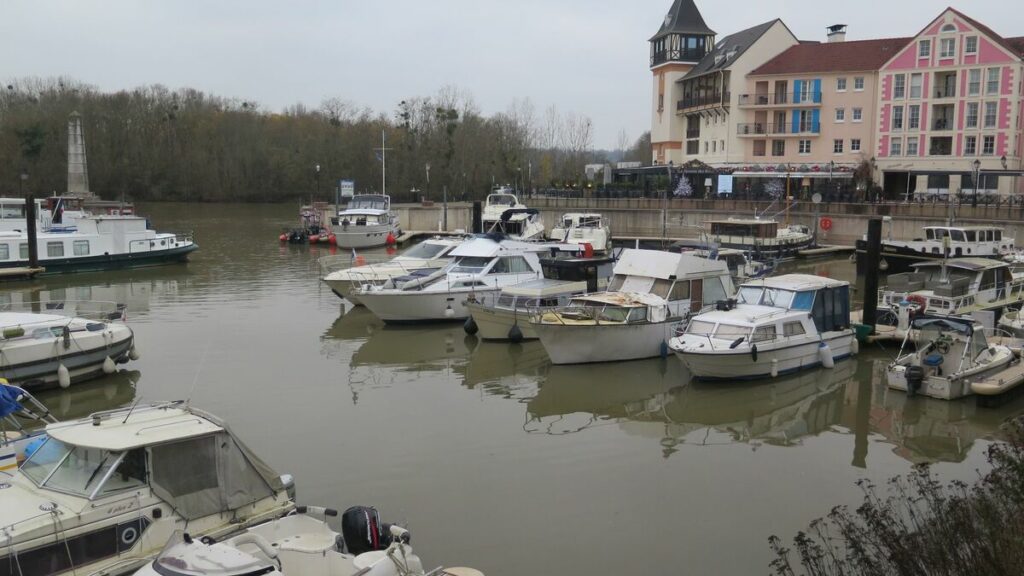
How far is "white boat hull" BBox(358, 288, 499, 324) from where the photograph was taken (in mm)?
26359

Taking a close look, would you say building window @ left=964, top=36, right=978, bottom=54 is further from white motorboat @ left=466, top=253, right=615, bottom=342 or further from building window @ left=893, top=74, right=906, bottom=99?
white motorboat @ left=466, top=253, right=615, bottom=342

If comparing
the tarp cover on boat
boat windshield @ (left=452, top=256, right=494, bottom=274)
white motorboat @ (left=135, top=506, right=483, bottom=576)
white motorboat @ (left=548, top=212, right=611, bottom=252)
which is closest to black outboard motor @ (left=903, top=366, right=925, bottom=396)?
boat windshield @ (left=452, top=256, right=494, bottom=274)

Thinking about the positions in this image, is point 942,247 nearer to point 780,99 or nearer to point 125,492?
point 780,99

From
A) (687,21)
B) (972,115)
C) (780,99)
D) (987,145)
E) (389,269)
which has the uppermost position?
(687,21)

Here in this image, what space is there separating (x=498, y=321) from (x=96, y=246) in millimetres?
24561

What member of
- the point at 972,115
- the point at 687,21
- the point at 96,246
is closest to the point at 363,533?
the point at 96,246

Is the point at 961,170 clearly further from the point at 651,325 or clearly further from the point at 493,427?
the point at 493,427

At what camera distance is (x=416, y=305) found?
26547 millimetres

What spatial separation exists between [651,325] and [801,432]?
5355mm

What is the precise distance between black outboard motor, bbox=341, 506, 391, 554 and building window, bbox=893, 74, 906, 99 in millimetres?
57902

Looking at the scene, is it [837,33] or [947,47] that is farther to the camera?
[837,33]

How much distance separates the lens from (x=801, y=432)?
691 inches

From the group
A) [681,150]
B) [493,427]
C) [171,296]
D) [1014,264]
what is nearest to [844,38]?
[681,150]

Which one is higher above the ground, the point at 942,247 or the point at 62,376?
the point at 942,247
